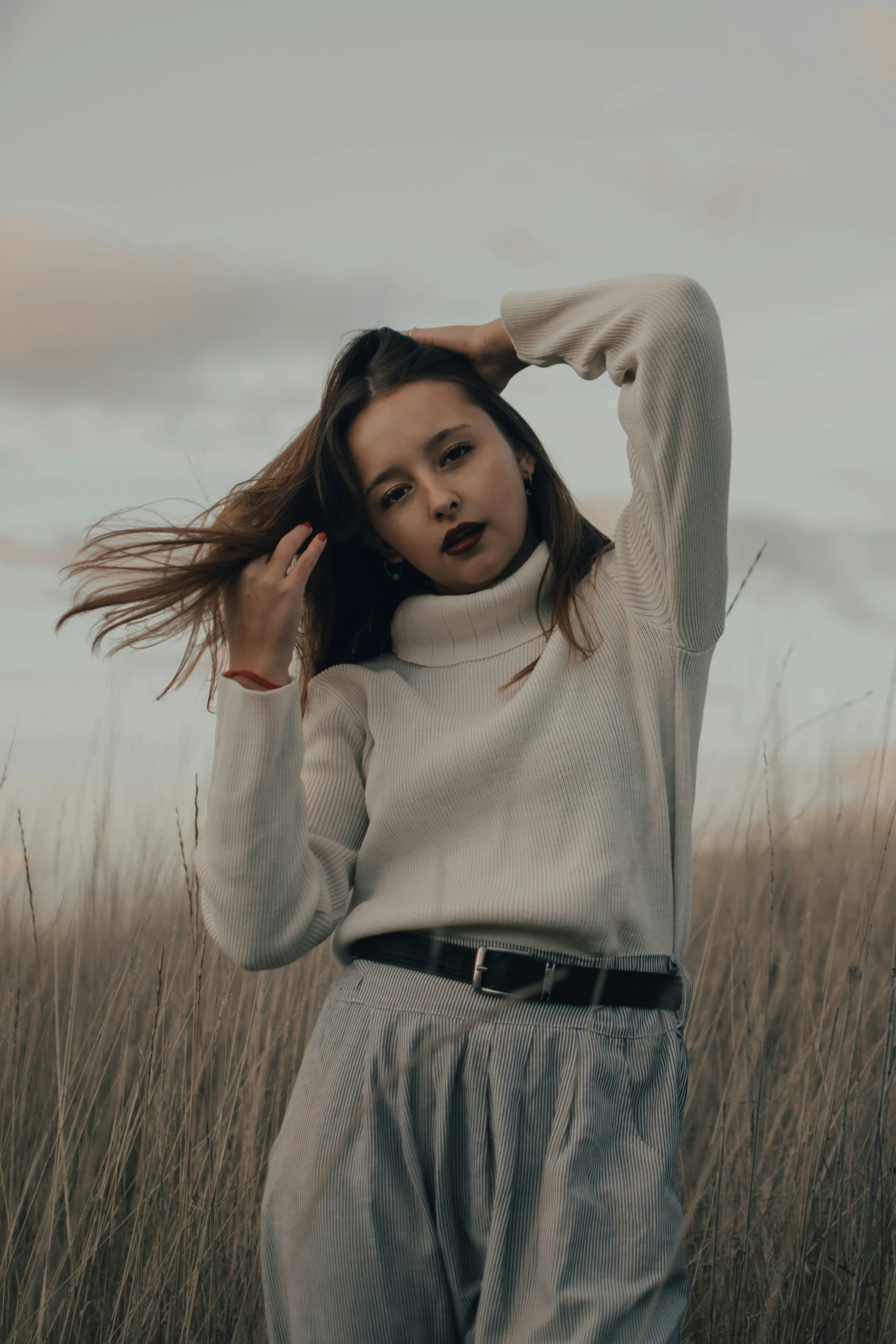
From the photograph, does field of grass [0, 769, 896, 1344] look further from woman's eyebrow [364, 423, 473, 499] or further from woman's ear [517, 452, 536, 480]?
woman's eyebrow [364, 423, 473, 499]

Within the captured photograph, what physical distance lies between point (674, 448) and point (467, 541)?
31cm

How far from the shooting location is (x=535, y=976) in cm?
129

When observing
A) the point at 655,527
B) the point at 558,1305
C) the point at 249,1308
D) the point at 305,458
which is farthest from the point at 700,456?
the point at 249,1308

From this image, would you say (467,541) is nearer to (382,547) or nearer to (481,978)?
(382,547)

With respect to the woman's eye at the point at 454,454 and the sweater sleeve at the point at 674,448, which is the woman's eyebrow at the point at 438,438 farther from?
the sweater sleeve at the point at 674,448

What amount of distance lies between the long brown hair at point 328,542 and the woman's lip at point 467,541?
111 mm

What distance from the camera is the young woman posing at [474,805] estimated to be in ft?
4.08

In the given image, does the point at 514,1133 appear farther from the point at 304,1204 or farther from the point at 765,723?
the point at 765,723

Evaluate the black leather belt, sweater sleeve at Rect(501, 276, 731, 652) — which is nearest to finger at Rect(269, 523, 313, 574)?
sweater sleeve at Rect(501, 276, 731, 652)

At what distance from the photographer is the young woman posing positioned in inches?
48.9

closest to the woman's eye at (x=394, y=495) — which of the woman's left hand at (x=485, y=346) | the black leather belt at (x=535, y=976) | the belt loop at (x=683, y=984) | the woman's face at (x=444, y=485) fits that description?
the woman's face at (x=444, y=485)

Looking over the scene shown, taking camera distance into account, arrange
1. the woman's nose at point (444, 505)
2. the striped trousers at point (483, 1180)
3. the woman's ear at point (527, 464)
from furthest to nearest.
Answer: the woman's ear at point (527, 464)
the woman's nose at point (444, 505)
the striped trousers at point (483, 1180)

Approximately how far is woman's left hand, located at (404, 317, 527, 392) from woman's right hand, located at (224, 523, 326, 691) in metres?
0.38

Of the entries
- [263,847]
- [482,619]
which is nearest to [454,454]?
[482,619]
